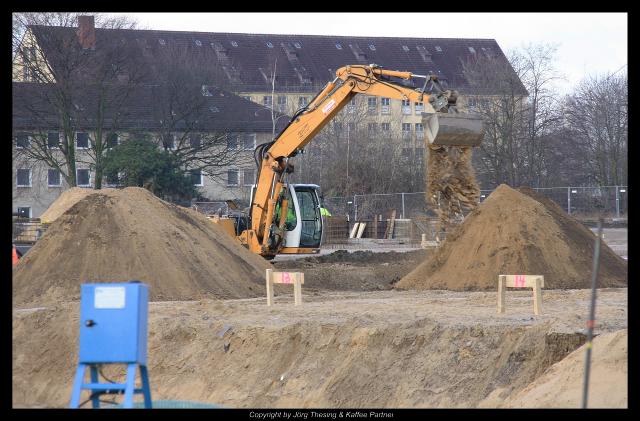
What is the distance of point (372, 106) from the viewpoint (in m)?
74.4

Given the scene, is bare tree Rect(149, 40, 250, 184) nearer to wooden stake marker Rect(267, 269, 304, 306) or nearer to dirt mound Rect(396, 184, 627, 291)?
dirt mound Rect(396, 184, 627, 291)

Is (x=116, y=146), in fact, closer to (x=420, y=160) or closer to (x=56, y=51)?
(x=56, y=51)

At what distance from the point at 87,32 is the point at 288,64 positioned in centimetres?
2961

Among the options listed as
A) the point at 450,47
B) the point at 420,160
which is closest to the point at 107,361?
the point at 420,160

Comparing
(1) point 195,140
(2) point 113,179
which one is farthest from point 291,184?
(1) point 195,140

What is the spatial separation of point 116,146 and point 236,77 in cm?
2080

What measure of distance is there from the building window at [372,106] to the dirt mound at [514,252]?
45036 mm

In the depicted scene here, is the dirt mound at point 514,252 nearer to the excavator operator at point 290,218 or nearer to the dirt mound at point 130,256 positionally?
the dirt mound at point 130,256

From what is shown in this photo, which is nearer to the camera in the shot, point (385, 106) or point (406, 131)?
point (406, 131)

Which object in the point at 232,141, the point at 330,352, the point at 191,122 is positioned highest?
the point at 191,122

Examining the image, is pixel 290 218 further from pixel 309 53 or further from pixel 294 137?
pixel 309 53

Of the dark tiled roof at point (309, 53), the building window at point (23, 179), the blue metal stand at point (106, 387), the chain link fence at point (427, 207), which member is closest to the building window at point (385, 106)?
the dark tiled roof at point (309, 53)

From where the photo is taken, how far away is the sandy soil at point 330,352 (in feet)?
45.5

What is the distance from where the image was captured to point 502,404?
1234 cm
